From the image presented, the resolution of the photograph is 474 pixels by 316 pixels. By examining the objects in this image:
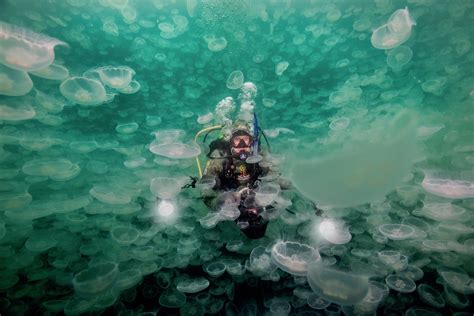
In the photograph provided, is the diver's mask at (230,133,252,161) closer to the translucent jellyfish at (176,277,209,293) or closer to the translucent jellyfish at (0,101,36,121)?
the translucent jellyfish at (176,277,209,293)

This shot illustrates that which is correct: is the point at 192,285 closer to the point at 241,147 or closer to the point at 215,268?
the point at 215,268

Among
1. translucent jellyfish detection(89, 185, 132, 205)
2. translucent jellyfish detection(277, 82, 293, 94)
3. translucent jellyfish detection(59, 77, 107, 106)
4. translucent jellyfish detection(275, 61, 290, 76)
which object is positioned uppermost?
translucent jellyfish detection(275, 61, 290, 76)

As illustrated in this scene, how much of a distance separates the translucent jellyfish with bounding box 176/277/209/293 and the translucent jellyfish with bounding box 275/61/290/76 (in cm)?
1036

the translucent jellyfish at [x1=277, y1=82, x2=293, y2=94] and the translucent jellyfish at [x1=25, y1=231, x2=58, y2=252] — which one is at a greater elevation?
the translucent jellyfish at [x1=277, y1=82, x2=293, y2=94]

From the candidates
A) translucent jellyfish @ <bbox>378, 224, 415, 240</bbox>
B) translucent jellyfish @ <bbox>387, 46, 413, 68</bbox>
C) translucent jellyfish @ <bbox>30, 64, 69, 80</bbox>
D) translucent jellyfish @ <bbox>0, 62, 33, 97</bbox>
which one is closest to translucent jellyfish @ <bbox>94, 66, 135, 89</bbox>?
translucent jellyfish @ <bbox>30, 64, 69, 80</bbox>

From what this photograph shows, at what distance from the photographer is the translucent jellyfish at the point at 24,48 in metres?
4.08

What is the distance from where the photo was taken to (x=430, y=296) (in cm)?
582

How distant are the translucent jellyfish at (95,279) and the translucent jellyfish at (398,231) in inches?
195

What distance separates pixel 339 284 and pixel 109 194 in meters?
4.53

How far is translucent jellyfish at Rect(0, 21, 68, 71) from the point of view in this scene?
4.08 m

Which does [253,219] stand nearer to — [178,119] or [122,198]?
[122,198]

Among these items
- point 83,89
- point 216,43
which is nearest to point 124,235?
point 83,89

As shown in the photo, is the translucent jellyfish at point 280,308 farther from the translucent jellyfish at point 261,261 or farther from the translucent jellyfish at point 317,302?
the translucent jellyfish at point 261,261

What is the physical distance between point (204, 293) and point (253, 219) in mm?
2763
